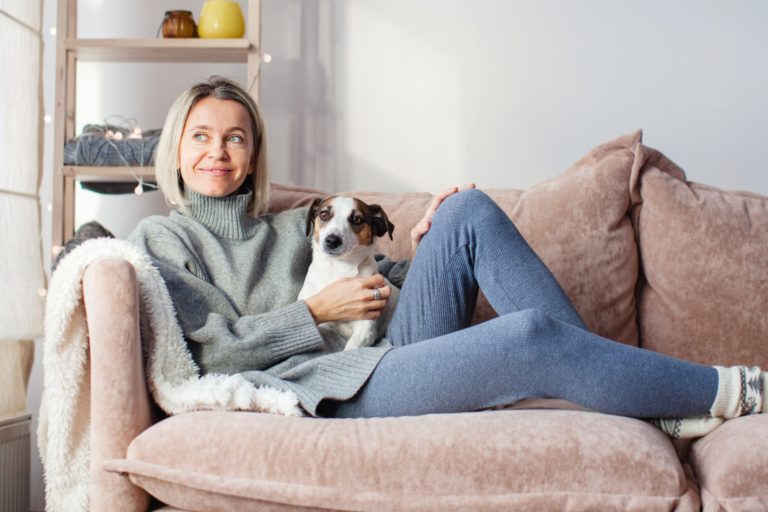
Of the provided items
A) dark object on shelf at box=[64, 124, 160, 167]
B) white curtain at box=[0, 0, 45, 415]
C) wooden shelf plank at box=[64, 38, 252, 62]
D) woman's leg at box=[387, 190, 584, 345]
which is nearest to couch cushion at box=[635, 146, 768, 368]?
woman's leg at box=[387, 190, 584, 345]

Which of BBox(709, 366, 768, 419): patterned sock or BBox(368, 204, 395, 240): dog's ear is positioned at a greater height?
BBox(368, 204, 395, 240): dog's ear

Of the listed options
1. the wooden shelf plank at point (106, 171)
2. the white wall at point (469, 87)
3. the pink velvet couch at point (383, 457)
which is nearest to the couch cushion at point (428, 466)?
the pink velvet couch at point (383, 457)

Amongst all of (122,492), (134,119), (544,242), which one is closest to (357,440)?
(122,492)

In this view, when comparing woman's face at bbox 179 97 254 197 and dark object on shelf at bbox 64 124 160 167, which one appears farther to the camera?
dark object on shelf at bbox 64 124 160 167

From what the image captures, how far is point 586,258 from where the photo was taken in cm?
209

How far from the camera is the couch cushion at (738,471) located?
126 cm

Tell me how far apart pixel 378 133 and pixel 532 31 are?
691mm

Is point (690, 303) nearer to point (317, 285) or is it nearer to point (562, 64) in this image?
point (317, 285)

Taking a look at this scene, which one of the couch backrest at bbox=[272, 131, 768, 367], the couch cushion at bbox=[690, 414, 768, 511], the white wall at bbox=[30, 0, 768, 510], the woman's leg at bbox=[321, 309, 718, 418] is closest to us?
the couch cushion at bbox=[690, 414, 768, 511]

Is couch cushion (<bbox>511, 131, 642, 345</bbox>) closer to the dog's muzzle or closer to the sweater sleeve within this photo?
the dog's muzzle

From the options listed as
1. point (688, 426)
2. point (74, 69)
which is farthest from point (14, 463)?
point (688, 426)

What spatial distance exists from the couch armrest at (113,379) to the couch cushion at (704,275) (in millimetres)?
1294

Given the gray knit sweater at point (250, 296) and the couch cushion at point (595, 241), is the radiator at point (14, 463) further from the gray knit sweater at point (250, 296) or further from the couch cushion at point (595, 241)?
the couch cushion at point (595, 241)

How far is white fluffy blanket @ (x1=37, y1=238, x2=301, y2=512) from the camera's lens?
1494mm
